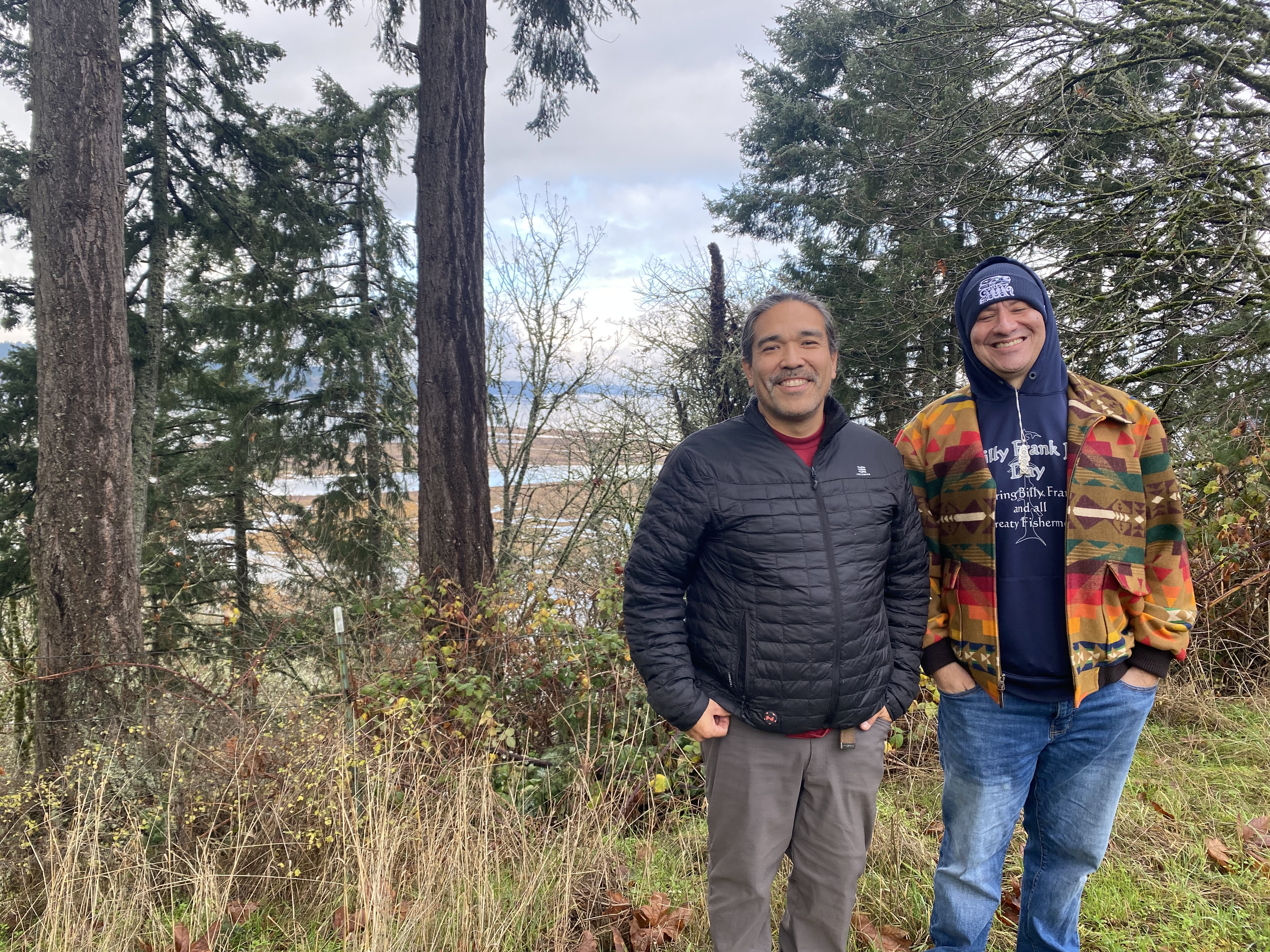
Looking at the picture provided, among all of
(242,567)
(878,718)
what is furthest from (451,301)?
(242,567)

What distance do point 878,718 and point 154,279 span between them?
1068cm

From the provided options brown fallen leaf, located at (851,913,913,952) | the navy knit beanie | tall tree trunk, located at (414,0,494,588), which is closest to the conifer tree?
tall tree trunk, located at (414,0,494,588)

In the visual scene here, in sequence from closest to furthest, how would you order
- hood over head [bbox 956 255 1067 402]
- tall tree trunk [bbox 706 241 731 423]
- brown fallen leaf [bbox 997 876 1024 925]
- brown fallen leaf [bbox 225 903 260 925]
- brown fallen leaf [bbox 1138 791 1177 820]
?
hood over head [bbox 956 255 1067 402], brown fallen leaf [bbox 997 876 1024 925], brown fallen leaf [bbox 225 903 260 925], brown fallen leaf [bbox 1138 791 1177 820], tall tree trunk [bbox 706 241 731 423]

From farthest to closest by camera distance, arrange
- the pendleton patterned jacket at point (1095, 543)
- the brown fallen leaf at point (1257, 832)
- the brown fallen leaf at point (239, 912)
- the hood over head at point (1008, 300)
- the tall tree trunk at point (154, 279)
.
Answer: the tall tree trunk at point (154, 279) → the brown fallen leaf at point (1257, 832) → the brown fallen leaf at point (239, 912) → the hood over head at point (1008, 300) → the pendleton patterned jacket at point (1095, 543)

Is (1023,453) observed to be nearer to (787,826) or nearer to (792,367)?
(792,367)

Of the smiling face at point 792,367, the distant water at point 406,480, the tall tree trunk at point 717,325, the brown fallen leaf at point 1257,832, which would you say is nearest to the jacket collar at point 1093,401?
the smiling face at point 792,367

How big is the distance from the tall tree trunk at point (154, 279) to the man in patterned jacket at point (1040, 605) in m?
9.49

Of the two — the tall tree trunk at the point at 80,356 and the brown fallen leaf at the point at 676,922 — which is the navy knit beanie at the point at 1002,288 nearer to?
the brown fallen leaf at the point at 676,922

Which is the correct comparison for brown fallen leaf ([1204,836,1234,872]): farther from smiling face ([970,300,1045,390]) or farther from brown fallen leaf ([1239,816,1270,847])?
smiling face ([970,300,1045,390])

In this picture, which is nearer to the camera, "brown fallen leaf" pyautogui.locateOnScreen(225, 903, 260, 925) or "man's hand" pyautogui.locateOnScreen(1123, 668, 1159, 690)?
"man's hand" pyautogui.locateOnScreen(1123, 668, 1159, 690)

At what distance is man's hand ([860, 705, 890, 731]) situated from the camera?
203 centimetres

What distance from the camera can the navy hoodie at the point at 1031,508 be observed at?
1964mm

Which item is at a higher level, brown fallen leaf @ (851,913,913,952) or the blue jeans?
the blue jeans

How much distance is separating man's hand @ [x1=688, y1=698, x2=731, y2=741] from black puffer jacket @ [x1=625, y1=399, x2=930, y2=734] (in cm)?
2
